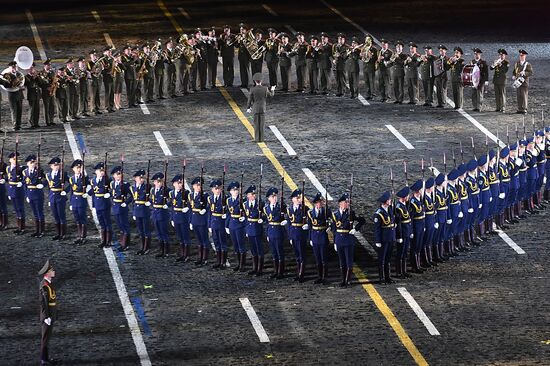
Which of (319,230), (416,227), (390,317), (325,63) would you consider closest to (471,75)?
(325,63)

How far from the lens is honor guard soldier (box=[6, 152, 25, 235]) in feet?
118

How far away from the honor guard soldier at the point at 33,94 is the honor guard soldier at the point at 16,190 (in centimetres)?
964

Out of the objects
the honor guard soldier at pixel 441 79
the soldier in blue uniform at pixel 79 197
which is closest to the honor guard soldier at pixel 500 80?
the honor guard soldier at pixel 441 79

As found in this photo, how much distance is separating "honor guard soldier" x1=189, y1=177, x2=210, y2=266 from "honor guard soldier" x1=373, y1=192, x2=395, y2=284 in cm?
382

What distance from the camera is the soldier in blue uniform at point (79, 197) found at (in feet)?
115

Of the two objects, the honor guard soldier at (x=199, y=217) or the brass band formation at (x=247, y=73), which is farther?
the brass band formation at (x=247, y=73)

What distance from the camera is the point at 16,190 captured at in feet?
118

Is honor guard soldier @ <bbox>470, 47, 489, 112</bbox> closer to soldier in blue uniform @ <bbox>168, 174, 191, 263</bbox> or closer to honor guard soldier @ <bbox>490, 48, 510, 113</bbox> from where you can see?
honor guard soldier @ <bbox>490, 48, 510, 113</bbox>

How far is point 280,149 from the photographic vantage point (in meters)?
43.0

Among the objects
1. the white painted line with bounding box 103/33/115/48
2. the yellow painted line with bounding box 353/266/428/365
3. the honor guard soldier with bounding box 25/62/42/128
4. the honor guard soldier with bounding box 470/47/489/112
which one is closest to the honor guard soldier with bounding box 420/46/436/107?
the honor guard soldier with bounding box 470/47/489/112

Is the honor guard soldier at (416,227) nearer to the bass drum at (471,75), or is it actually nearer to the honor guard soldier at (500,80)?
the bass drum at (471,75)

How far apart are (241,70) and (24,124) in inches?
A: 322

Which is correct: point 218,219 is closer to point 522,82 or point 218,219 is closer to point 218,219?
point 218,219

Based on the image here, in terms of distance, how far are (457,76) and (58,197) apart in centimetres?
1616
